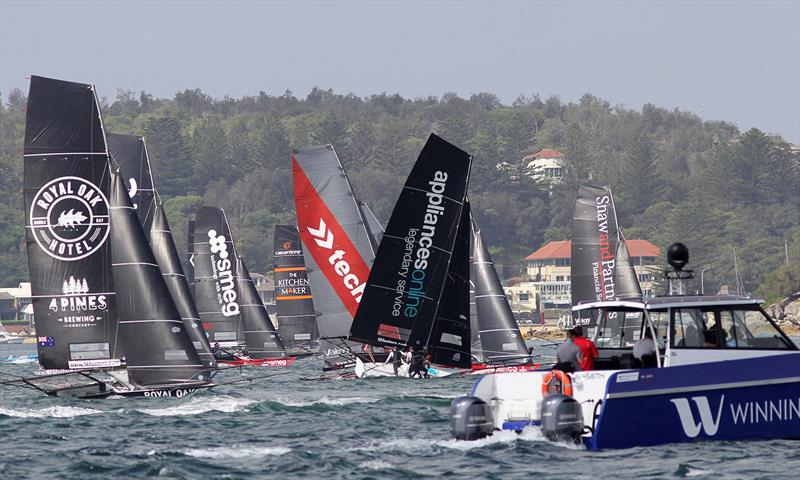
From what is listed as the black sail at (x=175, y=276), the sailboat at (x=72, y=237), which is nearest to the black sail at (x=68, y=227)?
the sailboat at (x=72, y=237)

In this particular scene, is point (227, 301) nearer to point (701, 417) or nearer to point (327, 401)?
point (327, 401)

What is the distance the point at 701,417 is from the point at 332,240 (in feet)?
83.8

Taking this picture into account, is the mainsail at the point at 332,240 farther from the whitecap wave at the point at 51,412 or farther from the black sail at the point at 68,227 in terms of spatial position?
the whitecap wave at the point at 51,412

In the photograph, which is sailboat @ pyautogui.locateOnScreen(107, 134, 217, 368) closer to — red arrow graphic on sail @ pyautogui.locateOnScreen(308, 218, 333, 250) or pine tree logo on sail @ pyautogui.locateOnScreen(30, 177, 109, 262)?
red arrow graphic on sail @ pyautogui.locateOnScreen(308, 218, 333, 250)

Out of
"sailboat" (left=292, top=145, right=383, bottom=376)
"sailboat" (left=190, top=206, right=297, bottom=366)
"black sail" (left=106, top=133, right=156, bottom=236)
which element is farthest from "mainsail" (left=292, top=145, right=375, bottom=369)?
"sailboat" (left=190, top=206, right=297, bottom=366)

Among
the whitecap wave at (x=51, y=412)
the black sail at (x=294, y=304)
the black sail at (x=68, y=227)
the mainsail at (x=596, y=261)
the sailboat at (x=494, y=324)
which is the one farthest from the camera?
the black sail at (x=294, y=304)

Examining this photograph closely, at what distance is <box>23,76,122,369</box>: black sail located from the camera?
33.0m

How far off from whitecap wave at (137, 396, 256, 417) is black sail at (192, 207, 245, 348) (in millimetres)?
28693

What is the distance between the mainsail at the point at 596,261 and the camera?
189 feet

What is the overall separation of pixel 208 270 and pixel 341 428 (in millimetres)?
36292

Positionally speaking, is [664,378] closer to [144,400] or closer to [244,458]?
[244,458]

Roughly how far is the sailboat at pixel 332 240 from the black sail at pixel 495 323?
3.68 m

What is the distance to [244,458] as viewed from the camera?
21344 millimetres

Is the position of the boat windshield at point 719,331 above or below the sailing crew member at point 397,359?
above
